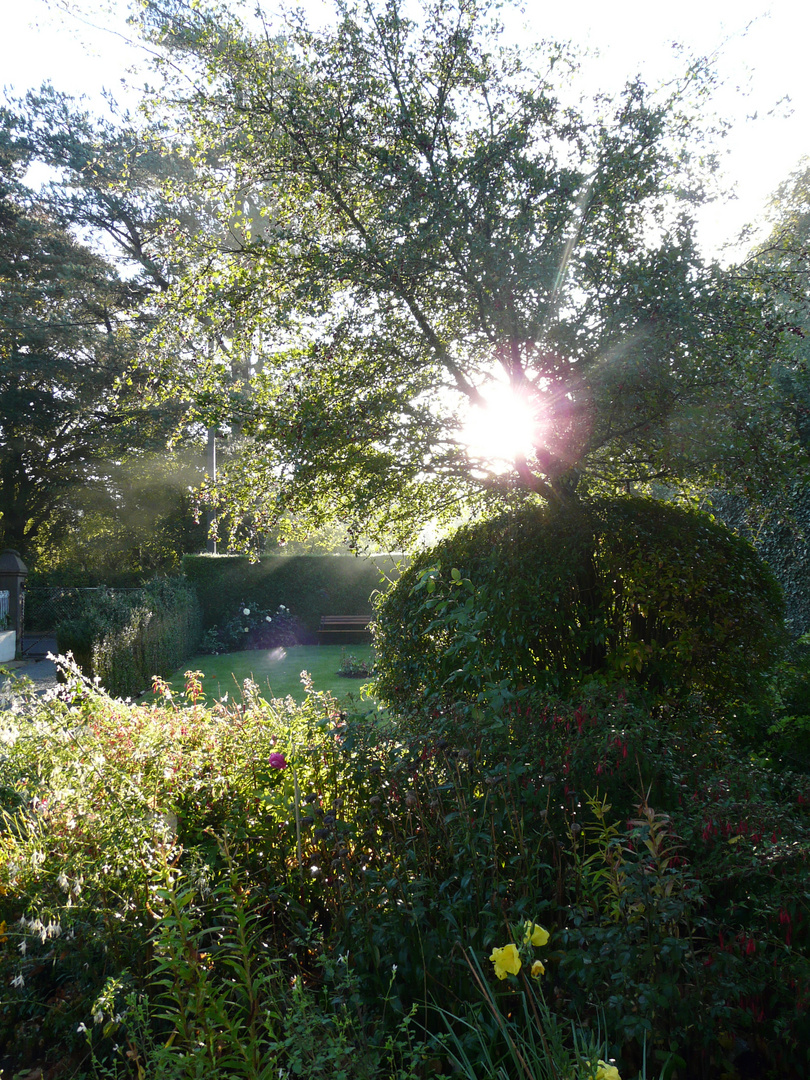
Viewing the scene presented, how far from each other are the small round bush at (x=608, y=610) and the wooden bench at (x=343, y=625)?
33.7ft

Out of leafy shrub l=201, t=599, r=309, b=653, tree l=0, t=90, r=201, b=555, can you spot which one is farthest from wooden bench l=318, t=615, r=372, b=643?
tree l=0, t=90, r=201, b=555

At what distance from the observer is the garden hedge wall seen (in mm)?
15312

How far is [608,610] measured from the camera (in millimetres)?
4664

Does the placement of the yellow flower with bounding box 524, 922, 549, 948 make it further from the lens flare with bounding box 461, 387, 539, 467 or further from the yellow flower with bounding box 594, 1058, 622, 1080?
the lens flare with bounding box 461, 387, 539, 467

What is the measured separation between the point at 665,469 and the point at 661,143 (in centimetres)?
225

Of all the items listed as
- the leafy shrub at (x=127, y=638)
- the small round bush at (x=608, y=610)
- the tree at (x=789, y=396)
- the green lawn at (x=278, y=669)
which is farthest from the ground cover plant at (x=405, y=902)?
the green lawn at (x=278, y=669)

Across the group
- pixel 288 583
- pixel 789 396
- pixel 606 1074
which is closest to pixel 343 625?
pixel 288 583

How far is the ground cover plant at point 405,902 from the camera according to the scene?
169 centimetres

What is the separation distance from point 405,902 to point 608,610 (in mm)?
2948

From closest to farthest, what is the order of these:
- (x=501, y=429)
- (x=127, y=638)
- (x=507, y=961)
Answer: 1. (x=507, y=961)
2. (x=501, y=429)
3. (x=127, y=638)

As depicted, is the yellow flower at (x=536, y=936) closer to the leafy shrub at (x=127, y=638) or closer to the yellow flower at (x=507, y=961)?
the yellow flower at (x=507, y=961)

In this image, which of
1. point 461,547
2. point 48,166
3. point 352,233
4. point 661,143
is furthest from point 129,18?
point 48,166

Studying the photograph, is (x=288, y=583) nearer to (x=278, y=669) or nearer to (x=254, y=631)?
(x=254, y=631)

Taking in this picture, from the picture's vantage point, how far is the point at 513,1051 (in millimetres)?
1450
